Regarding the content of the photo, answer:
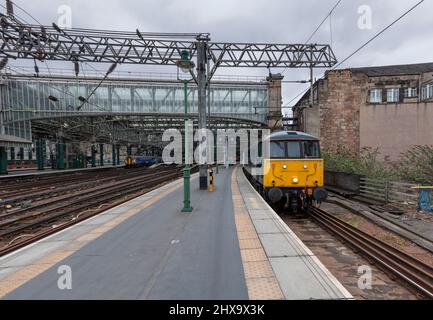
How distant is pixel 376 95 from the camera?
89.9 feet

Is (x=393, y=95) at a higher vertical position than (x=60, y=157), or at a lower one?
higher

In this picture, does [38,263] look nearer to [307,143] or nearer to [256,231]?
[256,231]

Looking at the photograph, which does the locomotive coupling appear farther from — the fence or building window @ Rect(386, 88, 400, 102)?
building window @ Rect(386, 88, 400, 102)

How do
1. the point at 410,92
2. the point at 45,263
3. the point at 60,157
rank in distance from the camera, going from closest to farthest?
the point at 45,263 < the point at 410,92 < the point at 60,157

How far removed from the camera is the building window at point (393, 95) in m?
27.6

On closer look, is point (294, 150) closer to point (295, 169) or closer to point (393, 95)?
point (295, 169)

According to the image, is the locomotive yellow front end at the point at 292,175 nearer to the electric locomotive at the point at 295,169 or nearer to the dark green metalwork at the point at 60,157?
the electric locomotive at the point at 295,169

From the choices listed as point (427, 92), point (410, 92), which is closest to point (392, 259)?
point (427, 92)

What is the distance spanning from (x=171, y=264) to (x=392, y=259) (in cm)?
503

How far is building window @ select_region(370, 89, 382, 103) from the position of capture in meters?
27.2

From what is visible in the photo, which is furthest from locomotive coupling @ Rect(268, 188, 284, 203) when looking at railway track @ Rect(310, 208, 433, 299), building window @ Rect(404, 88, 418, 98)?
building window @ Rect(404, 88, 418, 98)

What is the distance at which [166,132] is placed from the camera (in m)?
54.4

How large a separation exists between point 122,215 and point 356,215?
359 inches

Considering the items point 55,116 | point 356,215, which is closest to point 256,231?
point 356,215
